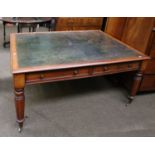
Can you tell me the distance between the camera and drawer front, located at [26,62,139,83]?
1.55 metres

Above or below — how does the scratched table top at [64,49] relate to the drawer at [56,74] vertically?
above

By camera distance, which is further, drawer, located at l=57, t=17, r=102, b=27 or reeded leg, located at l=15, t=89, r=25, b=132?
drawer, located at l=57, t=17, r=102, b=27

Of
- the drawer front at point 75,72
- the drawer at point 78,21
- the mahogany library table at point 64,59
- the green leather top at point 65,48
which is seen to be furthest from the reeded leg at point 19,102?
the drawer at point 78,21

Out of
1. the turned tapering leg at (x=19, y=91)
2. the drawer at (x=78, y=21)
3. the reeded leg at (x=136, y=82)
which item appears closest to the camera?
the turned tapering leg at (x=19, y=91)

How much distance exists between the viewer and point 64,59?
5.58 ft

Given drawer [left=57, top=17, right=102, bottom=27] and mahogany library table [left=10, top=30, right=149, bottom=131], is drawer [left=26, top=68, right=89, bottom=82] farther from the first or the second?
drawer [left=57, top=17, right=102, bottom=27]

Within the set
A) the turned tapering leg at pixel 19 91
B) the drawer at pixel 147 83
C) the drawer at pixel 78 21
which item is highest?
the drawer at pixel 78 21

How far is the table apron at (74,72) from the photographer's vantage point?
1.54 metres

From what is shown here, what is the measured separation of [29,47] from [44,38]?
33cm

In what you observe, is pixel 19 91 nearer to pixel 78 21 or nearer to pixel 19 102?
pixel 19 102

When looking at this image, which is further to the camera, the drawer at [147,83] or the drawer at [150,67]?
the drawer at [147,83]

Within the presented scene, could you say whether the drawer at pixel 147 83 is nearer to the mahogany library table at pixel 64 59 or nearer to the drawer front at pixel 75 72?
the mahogany library table at pixel 64 59

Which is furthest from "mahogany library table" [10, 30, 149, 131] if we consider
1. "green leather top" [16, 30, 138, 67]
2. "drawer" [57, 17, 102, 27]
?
"drawer" [57, 17, 102, 27]

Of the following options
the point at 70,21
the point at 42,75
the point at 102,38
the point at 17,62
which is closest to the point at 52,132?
the point at 42,75
